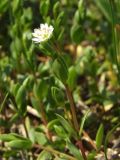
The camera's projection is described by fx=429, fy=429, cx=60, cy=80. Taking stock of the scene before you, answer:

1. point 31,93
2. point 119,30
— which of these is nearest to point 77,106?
point 31,93

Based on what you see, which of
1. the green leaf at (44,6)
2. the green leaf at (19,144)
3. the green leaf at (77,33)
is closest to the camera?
the green leaf at (19,144)

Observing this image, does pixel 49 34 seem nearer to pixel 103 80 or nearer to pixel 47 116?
pixel 47 116

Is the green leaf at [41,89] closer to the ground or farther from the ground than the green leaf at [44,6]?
closer to the ground

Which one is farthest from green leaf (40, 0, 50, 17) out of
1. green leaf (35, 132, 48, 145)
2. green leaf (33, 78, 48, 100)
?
green leaf (35, 132, 48, 145)

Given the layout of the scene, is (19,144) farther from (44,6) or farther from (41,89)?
(44,6)

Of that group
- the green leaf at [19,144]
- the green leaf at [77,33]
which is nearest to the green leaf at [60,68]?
the green leaf at [19,144]

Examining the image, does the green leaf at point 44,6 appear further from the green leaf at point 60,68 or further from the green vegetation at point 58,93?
the green leaf at point 60,68

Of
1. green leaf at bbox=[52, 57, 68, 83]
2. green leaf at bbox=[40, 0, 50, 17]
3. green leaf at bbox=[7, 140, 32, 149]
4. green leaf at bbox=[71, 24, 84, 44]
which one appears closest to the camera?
green leaf at bbox=[52, 57, 68, 83]

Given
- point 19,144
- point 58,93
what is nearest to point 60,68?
point 58,93

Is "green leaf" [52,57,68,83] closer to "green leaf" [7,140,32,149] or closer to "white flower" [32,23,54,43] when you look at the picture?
"white flower" [32,23,54,43]
